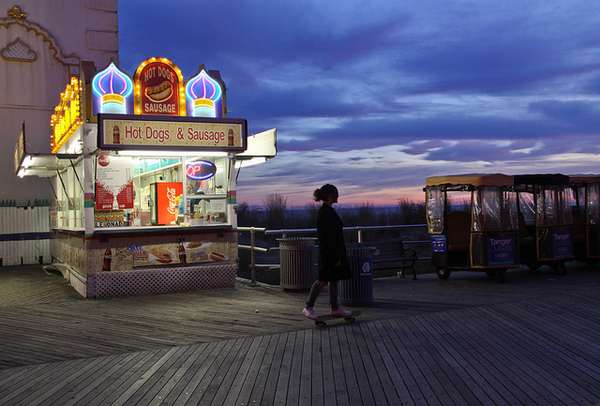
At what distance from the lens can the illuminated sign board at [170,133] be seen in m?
10.3

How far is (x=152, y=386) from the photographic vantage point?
529 cm

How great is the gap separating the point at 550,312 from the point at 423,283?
3.60m

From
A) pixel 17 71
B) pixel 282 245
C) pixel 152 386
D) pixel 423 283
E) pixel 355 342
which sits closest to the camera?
pixel 152 386

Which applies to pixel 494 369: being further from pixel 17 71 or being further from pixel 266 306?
pixel 17 71

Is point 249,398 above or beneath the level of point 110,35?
beneath

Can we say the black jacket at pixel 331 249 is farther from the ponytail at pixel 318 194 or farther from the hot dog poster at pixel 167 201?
the hot dog poster at pixel 167 201

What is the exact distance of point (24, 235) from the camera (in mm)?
19281

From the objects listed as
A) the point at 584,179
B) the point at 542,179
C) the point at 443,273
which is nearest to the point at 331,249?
the point at 443,273

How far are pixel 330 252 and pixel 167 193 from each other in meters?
5.16

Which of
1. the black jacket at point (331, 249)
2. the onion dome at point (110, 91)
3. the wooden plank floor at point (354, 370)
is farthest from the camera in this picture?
the onion dome at point (110, 91)

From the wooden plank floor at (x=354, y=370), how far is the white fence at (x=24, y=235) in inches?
573

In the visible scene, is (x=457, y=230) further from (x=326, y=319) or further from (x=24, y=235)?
(x=24, y=235)

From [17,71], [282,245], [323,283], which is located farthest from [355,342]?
[17,71]

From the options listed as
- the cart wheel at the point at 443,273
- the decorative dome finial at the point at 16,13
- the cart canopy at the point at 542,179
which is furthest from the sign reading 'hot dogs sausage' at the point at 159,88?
the decorative dome finial at the point at 16,13
